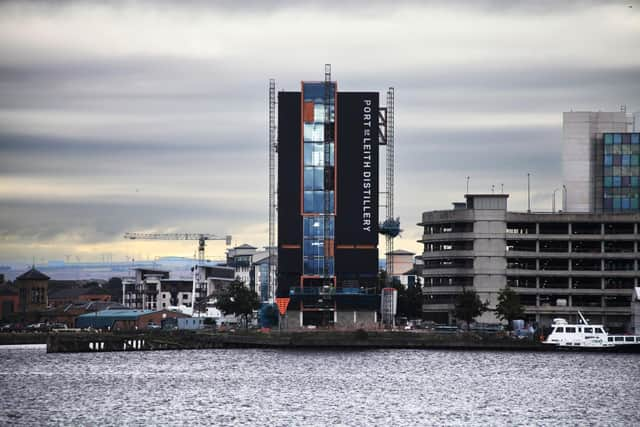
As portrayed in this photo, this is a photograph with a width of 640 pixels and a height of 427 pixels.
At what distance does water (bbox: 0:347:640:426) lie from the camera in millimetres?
113688

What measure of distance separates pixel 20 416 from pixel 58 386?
29313 mm

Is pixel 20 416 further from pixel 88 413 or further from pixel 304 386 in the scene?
pixel 304 386

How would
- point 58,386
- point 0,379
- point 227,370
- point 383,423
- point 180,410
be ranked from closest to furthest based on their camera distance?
point 383,423, point 180,410, point 58,386, point 0,379, point 227,370

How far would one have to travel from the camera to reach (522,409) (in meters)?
121

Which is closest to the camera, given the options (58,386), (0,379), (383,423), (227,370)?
(383,423)

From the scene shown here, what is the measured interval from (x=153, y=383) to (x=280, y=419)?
123 feet

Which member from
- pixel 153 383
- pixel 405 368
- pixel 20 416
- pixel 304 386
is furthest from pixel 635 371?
pixel 20 416

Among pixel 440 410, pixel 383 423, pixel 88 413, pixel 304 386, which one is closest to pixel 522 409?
pixel 440 410

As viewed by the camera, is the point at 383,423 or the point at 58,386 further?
A: the point at 58,386

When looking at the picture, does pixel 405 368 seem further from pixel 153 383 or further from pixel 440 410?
pixel 440 410

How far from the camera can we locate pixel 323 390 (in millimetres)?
138500

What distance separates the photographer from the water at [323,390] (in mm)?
113688

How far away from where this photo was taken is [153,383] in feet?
479

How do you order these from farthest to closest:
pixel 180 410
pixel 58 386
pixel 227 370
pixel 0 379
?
pixel 227 370, pixel 0 379, pixel 58 386, pixel 180 410
